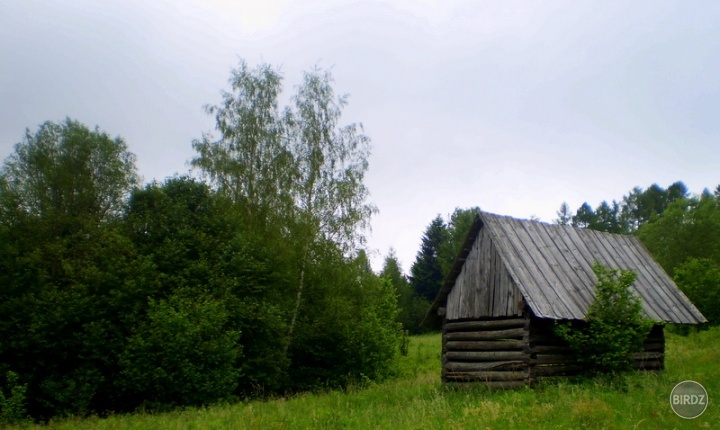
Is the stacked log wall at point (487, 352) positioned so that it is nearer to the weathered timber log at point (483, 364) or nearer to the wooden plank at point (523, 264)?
the weathered timber log at point (483, 364)

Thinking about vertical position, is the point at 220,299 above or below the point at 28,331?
above

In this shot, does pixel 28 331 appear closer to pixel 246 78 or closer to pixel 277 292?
pixel 277 292

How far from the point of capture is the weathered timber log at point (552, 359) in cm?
1531

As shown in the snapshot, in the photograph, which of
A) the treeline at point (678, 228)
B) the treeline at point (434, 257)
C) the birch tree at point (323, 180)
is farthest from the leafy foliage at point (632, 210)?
the birch tree at point (323, 180)

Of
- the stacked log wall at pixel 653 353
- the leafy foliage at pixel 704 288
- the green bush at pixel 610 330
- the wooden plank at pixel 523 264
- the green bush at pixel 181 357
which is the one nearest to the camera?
the wooden plank at pixel 523 264

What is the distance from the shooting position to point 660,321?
16.2 m

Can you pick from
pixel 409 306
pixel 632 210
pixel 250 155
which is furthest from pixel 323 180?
pixel 632 210

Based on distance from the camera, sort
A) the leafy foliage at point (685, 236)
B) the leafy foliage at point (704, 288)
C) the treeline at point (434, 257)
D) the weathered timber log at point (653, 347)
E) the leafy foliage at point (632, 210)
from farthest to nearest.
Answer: the leafy foliage at point (632, 210)
the treeline at point (434, 257)
the leafy foliage at point (685, 236)
the leafy foliage at point (704, 288)
the weathered timber log at point (653, 347)

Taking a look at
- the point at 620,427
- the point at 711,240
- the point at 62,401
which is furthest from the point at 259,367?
the point at 711,240

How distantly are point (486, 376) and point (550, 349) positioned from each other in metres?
1.96

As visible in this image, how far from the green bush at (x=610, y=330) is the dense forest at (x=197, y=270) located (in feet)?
21.4

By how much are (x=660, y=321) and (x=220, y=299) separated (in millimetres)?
15252

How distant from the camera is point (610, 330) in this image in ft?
49.2

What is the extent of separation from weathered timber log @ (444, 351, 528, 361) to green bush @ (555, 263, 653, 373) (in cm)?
128
